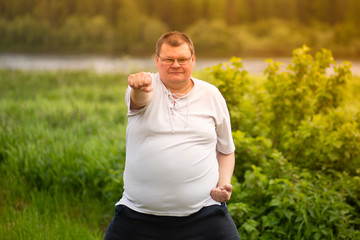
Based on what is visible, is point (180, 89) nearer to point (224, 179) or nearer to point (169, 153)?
point (169, 153)

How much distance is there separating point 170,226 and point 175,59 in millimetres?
887

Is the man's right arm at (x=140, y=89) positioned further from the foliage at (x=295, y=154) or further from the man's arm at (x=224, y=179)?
the foliage at (x=295, y=154)

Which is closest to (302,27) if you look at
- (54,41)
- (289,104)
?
(54,41)

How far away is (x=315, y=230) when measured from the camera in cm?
Answer: 347

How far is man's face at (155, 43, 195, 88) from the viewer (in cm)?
232

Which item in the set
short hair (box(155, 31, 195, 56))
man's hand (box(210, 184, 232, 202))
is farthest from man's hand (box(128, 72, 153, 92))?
man's hand (box(210, 184, 232, 202))

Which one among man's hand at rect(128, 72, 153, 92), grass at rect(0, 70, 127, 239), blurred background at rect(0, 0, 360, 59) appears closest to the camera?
man's hand at rect(128, 72, 153, 92)

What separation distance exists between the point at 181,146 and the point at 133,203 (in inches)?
16.4

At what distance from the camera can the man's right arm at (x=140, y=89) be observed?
2.15m

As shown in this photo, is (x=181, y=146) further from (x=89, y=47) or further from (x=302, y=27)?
(x=89, y=47)

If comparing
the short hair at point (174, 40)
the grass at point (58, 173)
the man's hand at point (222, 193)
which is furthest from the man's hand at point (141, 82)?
the grass at point (58, 173)

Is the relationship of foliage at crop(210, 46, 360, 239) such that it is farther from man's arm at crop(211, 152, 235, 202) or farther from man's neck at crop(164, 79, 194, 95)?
man's neck at crop(164, 79, 194, 95)

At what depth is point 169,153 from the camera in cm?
232

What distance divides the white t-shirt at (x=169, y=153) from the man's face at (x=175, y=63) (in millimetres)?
70
